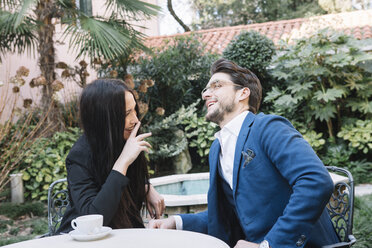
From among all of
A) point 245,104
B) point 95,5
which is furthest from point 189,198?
point 95,5

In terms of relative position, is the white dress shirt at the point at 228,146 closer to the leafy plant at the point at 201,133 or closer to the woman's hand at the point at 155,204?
the woman's hand at the point at 155,204

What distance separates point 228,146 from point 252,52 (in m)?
6.99

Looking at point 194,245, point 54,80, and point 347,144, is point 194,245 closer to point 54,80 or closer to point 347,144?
point 54,80

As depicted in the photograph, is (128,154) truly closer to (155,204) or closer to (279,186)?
(155,204)

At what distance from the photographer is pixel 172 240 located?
1391mm

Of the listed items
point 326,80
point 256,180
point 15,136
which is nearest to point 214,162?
point 256,180

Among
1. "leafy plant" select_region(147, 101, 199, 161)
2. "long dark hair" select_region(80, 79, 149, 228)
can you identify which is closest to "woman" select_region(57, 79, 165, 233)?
"long dark hair" select_region(80, 79, 149, 228)

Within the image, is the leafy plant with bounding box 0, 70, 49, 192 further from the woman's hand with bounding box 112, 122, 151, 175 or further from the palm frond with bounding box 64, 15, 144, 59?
the woman's hand with bounding box 112, 122, 151, 175

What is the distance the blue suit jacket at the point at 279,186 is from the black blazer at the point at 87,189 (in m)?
0.53

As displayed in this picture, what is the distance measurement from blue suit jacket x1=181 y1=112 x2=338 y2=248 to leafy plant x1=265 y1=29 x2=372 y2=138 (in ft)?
20.9

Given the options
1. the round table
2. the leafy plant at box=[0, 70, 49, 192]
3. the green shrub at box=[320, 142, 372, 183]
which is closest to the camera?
the round table

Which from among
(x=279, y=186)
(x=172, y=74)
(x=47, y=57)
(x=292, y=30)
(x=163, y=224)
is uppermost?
(x=292, y=30)

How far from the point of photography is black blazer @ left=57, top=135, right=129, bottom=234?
179 centimetres

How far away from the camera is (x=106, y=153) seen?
2.02m
